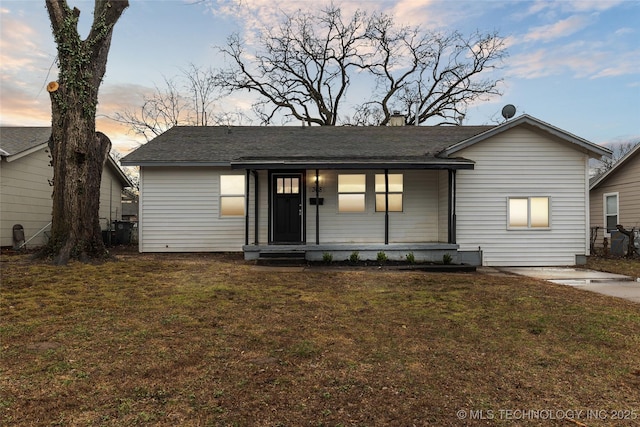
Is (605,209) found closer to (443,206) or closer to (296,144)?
(443,206)

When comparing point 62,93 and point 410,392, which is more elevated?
point 62,93

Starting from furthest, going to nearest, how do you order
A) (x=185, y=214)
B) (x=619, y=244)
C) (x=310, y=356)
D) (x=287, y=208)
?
(x=619, y=244) < (x=185, y=214) < (x=287, y=208) < (x=310, y=356)

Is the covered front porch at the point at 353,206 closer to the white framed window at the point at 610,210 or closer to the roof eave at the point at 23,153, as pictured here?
the roof eave at the point at 23,153

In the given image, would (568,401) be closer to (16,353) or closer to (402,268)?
→ (16,353)

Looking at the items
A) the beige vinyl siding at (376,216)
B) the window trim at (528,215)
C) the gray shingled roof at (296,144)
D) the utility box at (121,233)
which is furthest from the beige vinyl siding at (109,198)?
the window trim at (528,215)

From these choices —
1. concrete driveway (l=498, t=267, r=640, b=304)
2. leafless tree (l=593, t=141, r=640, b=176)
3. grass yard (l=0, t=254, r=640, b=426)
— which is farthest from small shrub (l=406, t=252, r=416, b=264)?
leafless tree (l=593, t=141, r=640, b=176)

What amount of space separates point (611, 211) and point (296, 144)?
14105 millimetres

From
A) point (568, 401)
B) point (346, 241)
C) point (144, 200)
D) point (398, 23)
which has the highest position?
point (398, 23)

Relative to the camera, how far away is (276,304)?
17.6ft

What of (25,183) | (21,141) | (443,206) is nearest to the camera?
(443,206)

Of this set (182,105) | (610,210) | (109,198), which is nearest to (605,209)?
(610,210)

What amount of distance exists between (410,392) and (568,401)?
114 cm

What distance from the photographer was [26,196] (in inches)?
505

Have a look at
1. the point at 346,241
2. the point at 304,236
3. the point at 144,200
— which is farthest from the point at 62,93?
the point at 346,241
